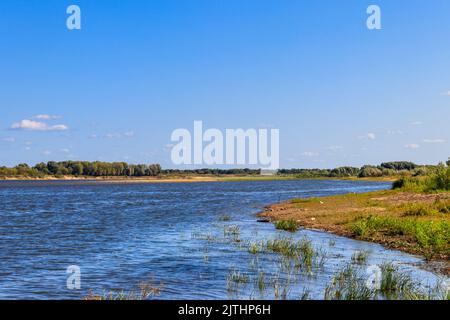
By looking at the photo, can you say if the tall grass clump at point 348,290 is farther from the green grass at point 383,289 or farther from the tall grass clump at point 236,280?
the tall grass clump at point 236,280

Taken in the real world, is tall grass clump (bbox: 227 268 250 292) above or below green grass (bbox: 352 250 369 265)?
below

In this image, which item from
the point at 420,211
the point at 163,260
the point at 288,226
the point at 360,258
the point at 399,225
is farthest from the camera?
the point at 420,211

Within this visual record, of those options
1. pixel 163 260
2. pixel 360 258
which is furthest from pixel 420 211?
pixel 163 260

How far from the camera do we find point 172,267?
2389cm

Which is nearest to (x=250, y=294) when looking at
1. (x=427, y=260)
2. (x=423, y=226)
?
(x=427, y=260)

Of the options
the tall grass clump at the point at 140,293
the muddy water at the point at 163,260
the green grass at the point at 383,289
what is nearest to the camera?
the green grass at the point at 383,289

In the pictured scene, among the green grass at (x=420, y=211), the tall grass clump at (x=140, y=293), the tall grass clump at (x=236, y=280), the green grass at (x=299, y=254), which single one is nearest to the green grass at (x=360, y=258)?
the green grass at (x=299, y=254)

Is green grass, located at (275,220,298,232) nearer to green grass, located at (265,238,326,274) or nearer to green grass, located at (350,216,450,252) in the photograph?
green grass, located at (350,216,450,252)

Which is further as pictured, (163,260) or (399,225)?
(399,225)

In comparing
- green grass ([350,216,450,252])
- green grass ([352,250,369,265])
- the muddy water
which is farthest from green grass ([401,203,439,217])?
green grass ([352,250,369,265])

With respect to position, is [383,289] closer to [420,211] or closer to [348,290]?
[348,290]
